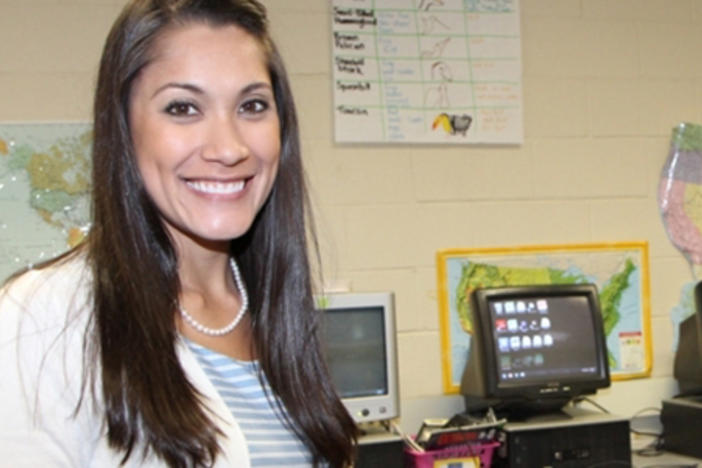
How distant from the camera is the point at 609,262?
314 centimetres

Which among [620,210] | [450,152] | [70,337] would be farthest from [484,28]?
[70,337]

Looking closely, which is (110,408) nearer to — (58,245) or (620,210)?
(58,245)

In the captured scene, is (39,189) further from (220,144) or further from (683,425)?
(683,425)

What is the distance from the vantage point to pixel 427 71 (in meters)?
2.97

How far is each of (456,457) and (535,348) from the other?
43 cm

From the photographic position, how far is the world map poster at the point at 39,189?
2648 mm

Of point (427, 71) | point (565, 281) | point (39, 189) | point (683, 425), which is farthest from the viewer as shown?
point (565, 281)

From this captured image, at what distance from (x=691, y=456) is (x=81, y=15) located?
230 centimetres

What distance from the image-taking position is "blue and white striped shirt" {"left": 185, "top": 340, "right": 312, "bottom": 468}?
1189 mm

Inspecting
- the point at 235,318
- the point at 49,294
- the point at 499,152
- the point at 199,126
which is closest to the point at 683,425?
the point at 499,152

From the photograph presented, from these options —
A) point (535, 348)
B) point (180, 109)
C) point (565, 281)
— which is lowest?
point (535, 348)

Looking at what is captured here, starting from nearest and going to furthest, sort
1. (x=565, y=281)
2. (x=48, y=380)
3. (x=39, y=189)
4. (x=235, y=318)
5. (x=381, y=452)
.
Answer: (x=48, y=380) → (x=235, y=318) → (x=381, y=452) → (x=39, y=189) → (x=565, y=281)

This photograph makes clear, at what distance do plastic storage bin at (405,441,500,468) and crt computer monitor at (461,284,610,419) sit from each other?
0.18 metres

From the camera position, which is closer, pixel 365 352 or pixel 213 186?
pixel 213 186
